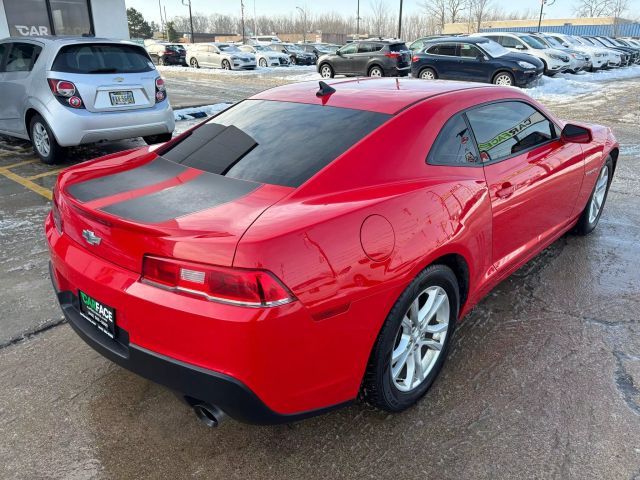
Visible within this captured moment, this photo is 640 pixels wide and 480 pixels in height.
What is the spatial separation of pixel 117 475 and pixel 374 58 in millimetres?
19061

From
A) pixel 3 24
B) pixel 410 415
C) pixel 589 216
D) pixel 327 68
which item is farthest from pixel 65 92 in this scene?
pixel 327 68

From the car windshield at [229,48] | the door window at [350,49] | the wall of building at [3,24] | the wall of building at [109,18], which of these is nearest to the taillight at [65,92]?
the wall of building at [3,24]

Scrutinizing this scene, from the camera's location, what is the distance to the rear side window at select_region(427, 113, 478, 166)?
2.61 m

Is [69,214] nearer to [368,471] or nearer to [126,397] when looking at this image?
[126,397]

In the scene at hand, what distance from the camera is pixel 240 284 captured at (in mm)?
1768

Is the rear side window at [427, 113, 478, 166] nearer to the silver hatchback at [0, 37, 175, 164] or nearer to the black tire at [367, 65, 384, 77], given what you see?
the silver hatchback at [0, 37, 175, 164]

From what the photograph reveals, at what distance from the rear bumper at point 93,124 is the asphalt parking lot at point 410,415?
309 centimetres

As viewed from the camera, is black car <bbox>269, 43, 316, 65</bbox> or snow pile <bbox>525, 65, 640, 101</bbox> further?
black car <bbox>269, 43, 316, 65</bbox>

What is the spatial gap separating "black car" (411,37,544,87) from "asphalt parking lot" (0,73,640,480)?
13830 mm

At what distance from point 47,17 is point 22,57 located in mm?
6737

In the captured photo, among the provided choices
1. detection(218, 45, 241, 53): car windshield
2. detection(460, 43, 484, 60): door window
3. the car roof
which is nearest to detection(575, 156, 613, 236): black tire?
the car roof

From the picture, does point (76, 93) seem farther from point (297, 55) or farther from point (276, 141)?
point (297, 55)

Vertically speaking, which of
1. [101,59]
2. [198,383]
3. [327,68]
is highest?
[101,59]

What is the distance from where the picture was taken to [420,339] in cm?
249
